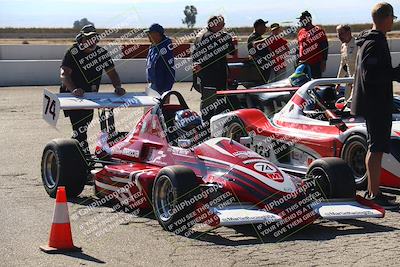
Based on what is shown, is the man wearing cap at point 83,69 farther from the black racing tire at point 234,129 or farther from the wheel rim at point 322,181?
the wheel rim at point 322,181

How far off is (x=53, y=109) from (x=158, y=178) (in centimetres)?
231

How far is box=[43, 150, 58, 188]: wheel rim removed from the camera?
9.98m

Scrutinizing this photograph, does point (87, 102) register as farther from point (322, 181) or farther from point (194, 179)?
point (322, 181)

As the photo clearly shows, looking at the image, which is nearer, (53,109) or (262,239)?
(262,239)

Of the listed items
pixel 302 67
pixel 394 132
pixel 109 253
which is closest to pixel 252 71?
pixel 302 67

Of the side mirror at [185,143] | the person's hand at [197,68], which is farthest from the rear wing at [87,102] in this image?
the person's hand at [197,68]

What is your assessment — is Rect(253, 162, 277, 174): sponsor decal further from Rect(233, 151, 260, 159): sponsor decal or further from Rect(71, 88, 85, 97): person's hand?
Rect(71, 88, 85, 97): person's hand

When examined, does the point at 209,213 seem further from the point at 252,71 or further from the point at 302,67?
the point at 252,71

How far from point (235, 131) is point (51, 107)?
257 centimetres

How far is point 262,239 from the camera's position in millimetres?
7633

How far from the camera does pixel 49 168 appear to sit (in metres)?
10.1

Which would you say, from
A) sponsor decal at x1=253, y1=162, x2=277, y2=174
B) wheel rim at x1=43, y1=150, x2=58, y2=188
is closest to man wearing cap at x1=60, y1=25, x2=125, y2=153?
wheel rim at x1=43, y1=150, x2=58, y2=188

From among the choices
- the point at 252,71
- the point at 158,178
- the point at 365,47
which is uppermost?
the point at 365,47

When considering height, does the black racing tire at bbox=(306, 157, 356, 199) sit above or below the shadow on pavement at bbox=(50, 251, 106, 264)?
below
